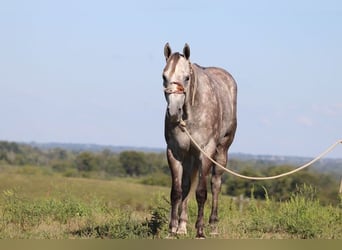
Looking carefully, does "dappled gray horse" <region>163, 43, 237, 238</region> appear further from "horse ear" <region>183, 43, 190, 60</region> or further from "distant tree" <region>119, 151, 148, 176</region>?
"distant tree" <region>119, 151, 148, 176</region>

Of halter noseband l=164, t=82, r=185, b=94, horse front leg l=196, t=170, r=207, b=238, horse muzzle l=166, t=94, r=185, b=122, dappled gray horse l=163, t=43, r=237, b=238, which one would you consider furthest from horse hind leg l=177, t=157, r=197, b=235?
halter noseband l=164, t=82, r=185, b=94

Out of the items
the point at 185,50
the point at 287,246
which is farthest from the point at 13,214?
the point at 287,246

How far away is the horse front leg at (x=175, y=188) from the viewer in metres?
11.5

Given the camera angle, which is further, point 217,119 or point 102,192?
point 102,192

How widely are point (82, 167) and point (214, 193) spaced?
351 ft

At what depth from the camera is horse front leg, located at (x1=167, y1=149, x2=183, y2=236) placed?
1152 cm

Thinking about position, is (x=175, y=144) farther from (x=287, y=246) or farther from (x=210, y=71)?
(x=287, y=246)

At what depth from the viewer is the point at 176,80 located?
10789mm

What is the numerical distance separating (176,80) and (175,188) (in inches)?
70.6

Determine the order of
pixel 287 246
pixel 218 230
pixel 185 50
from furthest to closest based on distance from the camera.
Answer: pixel 218 230
pixel 185 50
pixel 287 246

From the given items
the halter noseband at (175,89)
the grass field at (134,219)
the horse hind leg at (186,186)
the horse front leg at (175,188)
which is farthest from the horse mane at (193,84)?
the grass field at (134,219)

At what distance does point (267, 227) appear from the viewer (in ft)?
45.1

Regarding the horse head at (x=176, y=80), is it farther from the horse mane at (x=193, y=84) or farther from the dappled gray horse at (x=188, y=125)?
the horse mane at (x=193, y=84)

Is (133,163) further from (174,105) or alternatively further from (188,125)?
(174,105)
